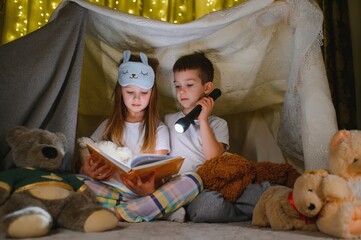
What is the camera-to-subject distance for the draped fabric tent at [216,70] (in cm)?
124

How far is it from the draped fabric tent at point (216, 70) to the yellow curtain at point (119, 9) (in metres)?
0.34

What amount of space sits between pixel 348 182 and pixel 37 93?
88 centimetres

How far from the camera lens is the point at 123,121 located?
1.53 metres

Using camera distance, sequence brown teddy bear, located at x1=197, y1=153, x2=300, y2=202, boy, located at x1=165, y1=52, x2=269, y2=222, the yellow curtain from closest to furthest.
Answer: brown teddy bear, located at x1=197, y1=153, x2=300, y2=202 → boy, located at x1=165, y1=52, x2=269, y2=222 → the yellow curtain

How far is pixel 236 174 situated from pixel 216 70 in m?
0.50

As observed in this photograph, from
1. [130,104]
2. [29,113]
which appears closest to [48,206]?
[29,113]

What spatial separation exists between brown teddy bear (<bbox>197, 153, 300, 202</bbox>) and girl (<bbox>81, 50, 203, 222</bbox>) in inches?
1.6

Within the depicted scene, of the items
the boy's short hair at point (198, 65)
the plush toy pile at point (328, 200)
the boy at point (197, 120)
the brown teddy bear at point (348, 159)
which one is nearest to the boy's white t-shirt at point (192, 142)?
the boy at point (197, 120)

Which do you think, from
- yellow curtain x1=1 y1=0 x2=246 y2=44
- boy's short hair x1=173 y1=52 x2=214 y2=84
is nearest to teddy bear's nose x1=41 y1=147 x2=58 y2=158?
boy's short hair x1=173 y1=52 x2=214 y2=84

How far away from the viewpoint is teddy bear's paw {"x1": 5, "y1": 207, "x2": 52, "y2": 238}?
850 mm

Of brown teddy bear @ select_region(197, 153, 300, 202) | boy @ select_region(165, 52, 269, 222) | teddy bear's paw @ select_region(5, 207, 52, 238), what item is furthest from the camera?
boy @ select_region(165, 52, 269, 222)

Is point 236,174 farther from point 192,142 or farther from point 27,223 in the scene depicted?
point 27,223

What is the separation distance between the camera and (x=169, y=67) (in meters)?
1.61

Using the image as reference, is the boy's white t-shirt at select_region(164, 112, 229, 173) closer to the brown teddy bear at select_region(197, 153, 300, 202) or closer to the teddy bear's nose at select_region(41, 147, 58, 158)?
the brown teddy bear at select_region(197, 153, 300, 202)
